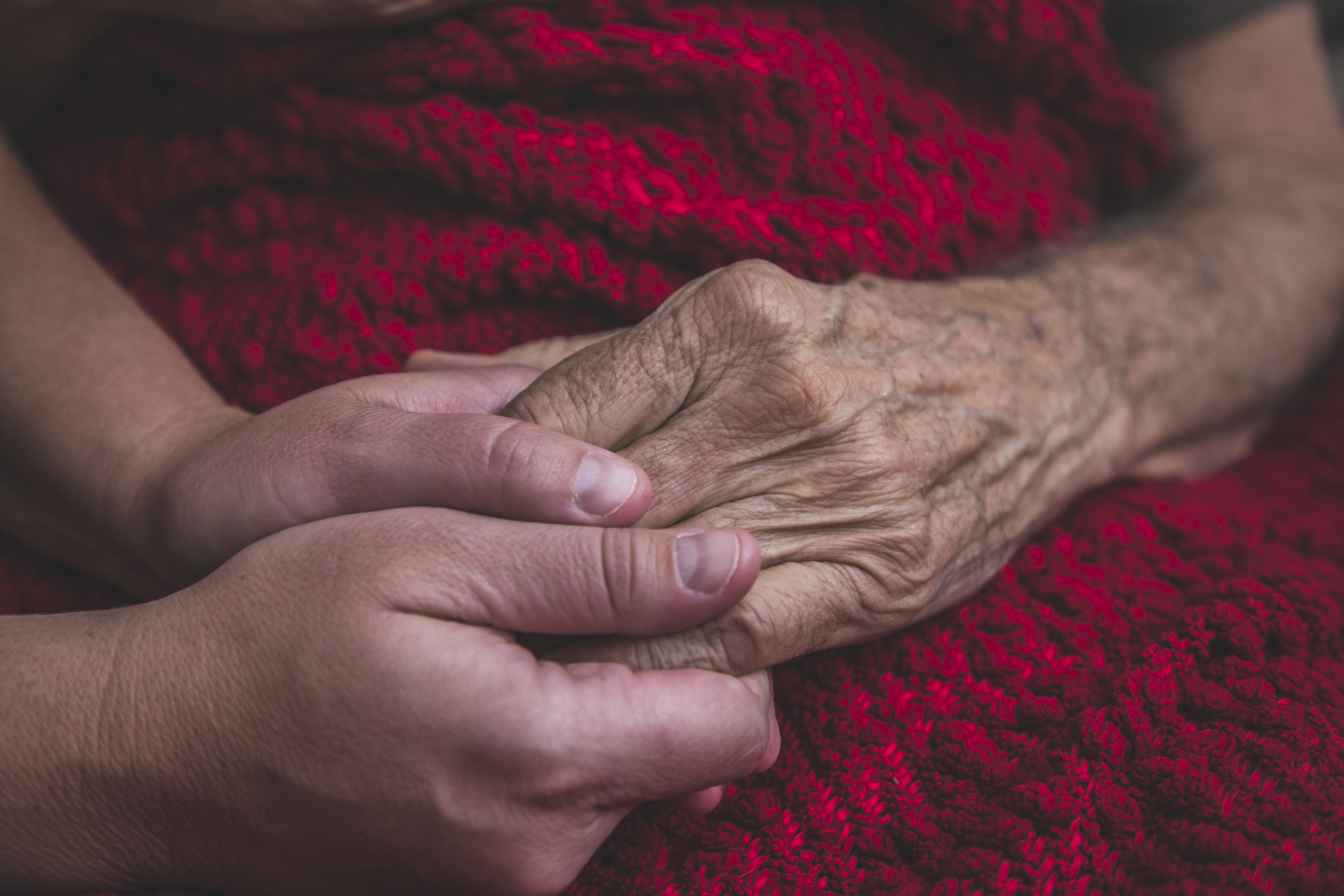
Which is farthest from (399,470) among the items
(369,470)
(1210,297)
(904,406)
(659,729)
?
(1210,297)

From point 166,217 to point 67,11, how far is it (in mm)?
191

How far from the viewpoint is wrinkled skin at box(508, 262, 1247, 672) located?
0.58m

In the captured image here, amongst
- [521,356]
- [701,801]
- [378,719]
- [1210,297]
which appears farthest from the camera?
[1210,297]

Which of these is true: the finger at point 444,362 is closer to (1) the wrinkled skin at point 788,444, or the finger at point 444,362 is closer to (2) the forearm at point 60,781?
(1) the wrinkled skin at point 788,444

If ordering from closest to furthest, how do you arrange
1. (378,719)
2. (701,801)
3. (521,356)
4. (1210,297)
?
(378,719) < (701,801) < (521,356) < (1210,297)

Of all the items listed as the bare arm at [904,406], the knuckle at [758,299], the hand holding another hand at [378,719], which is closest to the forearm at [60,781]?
the hand holding another hand at [378,719]

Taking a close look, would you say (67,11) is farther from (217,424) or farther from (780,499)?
(780,499)

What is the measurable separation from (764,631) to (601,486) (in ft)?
0.50

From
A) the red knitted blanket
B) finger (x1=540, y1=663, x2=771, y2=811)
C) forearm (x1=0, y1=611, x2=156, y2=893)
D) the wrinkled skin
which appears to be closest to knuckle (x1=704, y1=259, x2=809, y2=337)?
the wrinkled skin

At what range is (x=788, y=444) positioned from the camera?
1.97 feet

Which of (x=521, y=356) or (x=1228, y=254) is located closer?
(x=521, y=356)

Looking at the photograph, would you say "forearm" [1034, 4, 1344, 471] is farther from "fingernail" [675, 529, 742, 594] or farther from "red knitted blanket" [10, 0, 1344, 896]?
"fingernail" [675, 529, 742, 594]

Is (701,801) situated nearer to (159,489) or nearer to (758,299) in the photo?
(758,299)

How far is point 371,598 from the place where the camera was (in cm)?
49
